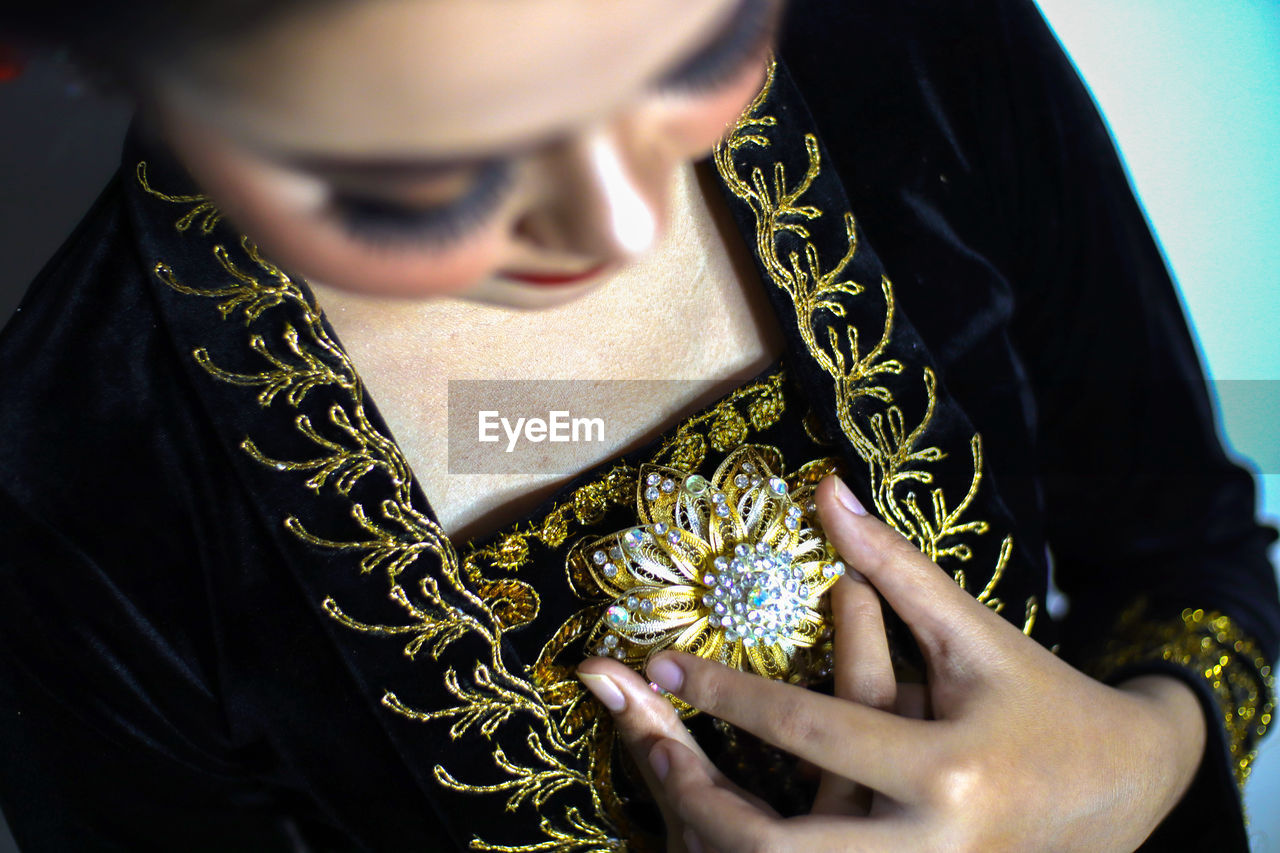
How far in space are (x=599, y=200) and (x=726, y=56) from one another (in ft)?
0.16

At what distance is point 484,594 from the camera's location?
445 mm

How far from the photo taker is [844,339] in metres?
0.47

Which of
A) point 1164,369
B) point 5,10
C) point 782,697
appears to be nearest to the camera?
point 5,10

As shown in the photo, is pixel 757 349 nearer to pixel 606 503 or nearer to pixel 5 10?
pixel 606 503

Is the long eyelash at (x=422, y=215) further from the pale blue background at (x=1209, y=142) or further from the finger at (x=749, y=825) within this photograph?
the pale blue background at (x=1209, y=142)

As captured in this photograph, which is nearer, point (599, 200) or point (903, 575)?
point (599, 200)

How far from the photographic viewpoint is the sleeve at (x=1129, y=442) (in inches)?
20.9

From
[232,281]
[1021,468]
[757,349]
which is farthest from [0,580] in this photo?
[1021,468]

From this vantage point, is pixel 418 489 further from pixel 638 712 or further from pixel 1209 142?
pixel 1209 142

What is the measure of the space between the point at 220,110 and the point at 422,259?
54 mm

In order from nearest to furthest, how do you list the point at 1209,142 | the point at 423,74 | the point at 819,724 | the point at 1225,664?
the point at 423,74 < the point at 819,724 < the point at 1225,664 < the point at 1209,142

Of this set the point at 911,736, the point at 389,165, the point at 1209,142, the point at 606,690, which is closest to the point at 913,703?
the point at 911,736

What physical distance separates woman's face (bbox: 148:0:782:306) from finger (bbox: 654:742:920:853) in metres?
0.28

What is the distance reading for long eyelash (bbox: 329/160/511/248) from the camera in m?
0.20
